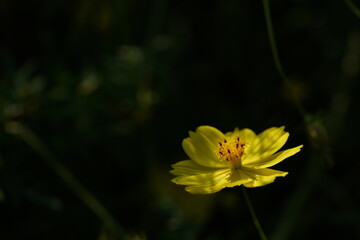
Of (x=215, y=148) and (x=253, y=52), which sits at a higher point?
(x=253, y=52)

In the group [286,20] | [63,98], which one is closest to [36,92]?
[63,98]

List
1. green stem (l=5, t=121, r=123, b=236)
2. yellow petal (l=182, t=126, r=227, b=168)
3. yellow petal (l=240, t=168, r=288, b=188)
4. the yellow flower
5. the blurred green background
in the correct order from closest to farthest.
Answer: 1. yellow petal (l=240, t=168, r=288, b=188)
2. the yellow flower
3. yellow petal (l=182, t=126, r=227, b=168)
4. green stem (l=5, t=121, r=123, b=236)
5. the blurred green background

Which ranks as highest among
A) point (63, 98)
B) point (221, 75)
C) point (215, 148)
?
point (221, 75)

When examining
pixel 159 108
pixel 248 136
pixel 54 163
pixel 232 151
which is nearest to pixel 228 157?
pixel 232 151

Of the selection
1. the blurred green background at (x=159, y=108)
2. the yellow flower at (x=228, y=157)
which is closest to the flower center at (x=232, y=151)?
the yellow flower at (x=228, y=157)

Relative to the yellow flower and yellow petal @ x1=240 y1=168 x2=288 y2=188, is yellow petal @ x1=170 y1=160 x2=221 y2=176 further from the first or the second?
yellow petal @ x1=240 y1=168 x2=288 y2=188

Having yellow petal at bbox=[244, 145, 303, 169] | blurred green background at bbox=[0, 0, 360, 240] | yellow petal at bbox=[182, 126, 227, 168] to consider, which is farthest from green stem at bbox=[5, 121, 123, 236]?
yellow petal at bbox=[244, 145, 303, 169]

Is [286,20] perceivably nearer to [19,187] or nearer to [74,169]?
[74,169]

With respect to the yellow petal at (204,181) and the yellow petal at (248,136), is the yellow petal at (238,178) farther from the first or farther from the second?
the yellow petal at (248,136)
